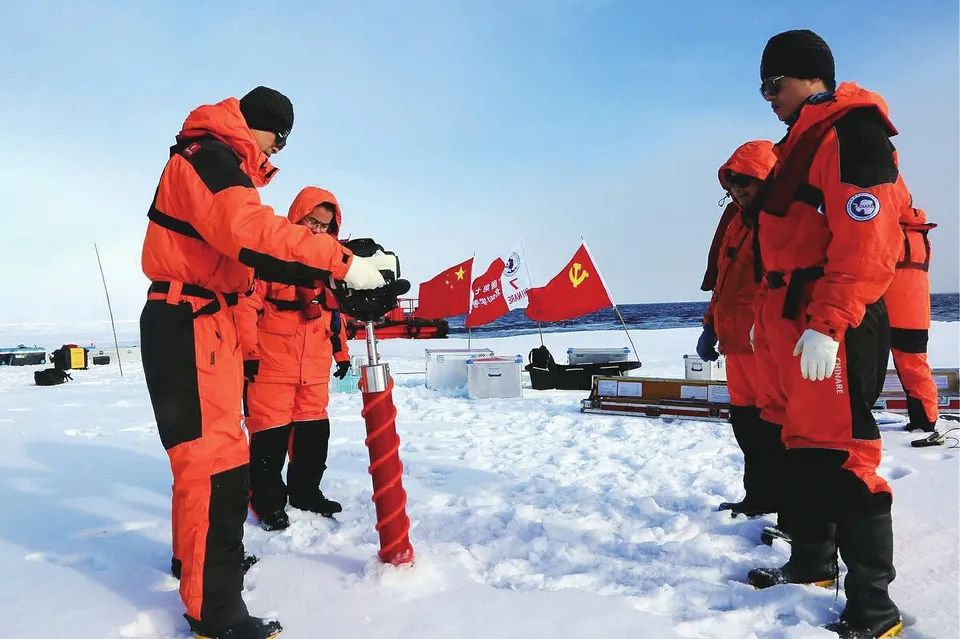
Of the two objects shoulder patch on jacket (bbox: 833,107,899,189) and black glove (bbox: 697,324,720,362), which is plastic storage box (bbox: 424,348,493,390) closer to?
black glove (bbox: 697,324,720,362)

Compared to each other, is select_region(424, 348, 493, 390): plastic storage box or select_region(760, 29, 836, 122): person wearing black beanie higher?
select_region(760, 29, 836, 122): person wearing black beanie

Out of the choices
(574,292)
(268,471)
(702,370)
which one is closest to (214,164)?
(268,471)

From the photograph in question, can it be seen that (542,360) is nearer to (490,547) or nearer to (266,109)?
(490,547)

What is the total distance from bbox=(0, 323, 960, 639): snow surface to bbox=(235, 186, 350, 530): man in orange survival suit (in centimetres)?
20

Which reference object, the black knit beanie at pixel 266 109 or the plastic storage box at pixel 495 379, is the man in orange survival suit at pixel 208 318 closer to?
the black knit beanie at pixel 266 109

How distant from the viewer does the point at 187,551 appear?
186 cm

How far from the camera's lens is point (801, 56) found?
2092mm

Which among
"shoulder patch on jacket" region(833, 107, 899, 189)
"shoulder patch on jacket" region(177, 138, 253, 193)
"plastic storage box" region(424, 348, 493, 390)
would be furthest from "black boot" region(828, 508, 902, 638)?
"plastic storage box" region(424, 348, 493, 390)

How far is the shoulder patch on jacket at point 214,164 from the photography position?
5.97 feet

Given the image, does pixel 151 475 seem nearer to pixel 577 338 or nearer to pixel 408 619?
pixel 408 619

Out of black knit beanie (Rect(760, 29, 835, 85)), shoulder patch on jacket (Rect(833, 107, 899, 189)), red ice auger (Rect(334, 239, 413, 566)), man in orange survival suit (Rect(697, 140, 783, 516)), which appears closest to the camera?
shoulder patch on jacket (Rect(833, 107, 899, 189))

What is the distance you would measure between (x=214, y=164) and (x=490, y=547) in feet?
6.36

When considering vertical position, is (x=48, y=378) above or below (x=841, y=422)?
below

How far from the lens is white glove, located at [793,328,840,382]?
1811 mm
